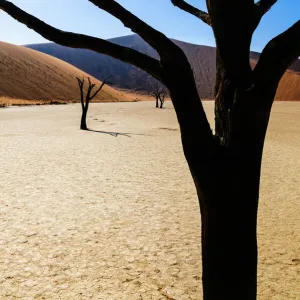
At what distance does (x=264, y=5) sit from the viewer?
2.81 m

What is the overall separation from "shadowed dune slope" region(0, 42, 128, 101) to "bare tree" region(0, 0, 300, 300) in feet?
246

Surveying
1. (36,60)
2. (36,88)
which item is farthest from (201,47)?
(36,88)

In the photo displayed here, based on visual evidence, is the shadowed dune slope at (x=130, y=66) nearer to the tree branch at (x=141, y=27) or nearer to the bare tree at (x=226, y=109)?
the bare tree at (x=226, y=109)

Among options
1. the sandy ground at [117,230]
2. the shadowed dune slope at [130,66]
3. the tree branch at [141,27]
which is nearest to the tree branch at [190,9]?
the tree branch at [141,27]

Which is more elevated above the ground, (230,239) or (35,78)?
(35,78)

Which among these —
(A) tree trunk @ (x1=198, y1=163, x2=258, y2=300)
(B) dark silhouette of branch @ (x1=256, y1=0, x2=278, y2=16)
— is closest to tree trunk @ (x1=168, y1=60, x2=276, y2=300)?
(A) tree trunk @ (x1=198, y1=163, x2=258, y2=300)

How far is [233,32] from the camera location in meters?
2.43

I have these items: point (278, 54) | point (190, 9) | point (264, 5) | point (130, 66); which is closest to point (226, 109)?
point (278, 54)

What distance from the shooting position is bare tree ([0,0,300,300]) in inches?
95.5

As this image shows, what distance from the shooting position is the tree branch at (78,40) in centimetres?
252

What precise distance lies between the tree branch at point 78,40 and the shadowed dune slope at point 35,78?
74.5 metres

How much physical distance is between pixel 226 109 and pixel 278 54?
1.57 feet

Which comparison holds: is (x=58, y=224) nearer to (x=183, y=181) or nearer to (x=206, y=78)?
(x=183, y=181)

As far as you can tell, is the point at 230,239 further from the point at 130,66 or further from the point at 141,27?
the point at 130,66
